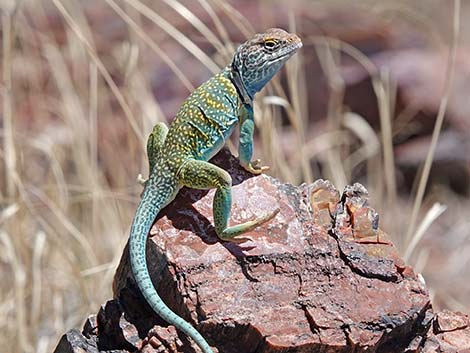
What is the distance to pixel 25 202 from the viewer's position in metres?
4.52

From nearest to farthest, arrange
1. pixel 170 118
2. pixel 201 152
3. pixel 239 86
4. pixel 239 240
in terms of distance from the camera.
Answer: pixel 239 240 < pixel 201 152 < pixel 239 86 < pixel 170 118

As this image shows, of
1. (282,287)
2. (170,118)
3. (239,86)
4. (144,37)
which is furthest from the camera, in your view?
(170,118)

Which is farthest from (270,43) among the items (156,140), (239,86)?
(156,140)

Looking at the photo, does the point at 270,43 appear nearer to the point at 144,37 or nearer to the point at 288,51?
the point at 288,51

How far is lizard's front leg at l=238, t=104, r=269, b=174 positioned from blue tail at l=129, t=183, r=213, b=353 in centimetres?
28

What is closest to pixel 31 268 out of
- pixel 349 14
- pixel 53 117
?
pixel 53 117

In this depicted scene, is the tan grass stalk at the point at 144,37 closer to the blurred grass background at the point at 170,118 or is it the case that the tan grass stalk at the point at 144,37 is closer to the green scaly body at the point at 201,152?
the blurred grass background at the point at 170,118

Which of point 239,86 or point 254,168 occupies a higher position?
point 239,86

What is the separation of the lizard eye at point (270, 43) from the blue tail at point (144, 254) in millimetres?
707

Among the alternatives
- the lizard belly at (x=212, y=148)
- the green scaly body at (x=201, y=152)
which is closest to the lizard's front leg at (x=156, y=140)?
the green scaly body at (x=201, y=152)

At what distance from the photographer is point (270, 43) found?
11.3ft

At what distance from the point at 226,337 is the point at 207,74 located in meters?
6.00

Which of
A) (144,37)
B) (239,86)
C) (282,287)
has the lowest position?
(282,287)

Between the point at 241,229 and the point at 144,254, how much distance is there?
0.31 metres
